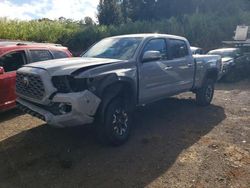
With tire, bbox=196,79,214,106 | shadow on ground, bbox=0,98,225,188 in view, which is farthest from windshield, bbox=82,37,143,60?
tire, bbox=196,79,214,106

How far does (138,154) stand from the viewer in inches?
230

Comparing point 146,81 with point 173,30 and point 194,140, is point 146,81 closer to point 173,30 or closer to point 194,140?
point 194,140

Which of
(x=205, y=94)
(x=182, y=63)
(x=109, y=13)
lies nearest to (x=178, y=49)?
(x=182, y=63)

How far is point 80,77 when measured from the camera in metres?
5.44

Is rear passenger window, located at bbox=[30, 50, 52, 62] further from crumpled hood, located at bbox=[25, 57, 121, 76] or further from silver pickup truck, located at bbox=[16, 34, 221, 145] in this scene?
crumpled hood, located at bbox=[25, 57, 121, 76]

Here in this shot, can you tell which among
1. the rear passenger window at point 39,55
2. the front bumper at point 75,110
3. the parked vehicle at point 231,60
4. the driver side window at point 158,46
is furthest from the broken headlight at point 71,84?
the parked vehicle at point 231,60

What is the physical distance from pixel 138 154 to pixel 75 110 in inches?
53.4

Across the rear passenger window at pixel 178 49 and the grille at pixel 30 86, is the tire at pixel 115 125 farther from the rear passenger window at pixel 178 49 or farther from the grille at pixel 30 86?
the rear passenger window at pixel 178 49

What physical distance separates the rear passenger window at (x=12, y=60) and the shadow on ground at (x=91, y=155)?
174 centimetres

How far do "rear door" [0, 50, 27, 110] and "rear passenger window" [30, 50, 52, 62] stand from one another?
351 mm

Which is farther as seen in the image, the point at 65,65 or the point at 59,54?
the point at 59,54

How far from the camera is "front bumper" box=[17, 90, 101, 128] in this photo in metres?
5.33

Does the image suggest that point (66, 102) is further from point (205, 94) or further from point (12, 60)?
point (205, 94)

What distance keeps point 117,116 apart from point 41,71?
1516mm
